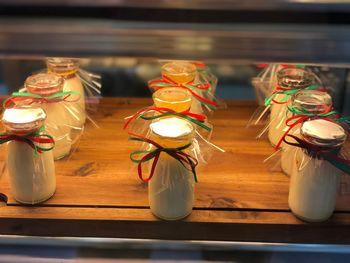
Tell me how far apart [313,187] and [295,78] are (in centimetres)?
33

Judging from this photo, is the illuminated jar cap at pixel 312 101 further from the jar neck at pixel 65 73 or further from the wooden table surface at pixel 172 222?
the jar neck at pixel 65 73

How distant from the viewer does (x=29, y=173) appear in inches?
35.6

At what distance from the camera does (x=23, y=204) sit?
3.02ft

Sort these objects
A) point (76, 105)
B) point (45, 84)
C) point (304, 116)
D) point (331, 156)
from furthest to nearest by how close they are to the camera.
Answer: point (76, 105) → point (45, 84) → point (304, 116) → point (331, 156)

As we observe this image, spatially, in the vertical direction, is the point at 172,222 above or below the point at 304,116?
below

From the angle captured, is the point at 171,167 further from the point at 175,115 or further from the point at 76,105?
the point at 76,105

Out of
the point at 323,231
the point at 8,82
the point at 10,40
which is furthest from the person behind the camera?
the point at 8,82

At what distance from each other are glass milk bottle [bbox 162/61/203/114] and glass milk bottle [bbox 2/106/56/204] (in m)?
0.34

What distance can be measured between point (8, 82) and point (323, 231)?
1143 millimetres

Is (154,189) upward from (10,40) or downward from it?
downward

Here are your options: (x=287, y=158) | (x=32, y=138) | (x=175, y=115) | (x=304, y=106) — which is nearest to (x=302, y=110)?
(x=304, y=106)

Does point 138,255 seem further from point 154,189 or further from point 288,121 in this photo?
point 288,121

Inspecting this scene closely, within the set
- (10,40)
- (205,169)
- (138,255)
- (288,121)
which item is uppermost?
(10,40)

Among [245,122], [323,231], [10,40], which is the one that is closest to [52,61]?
[245,122]
